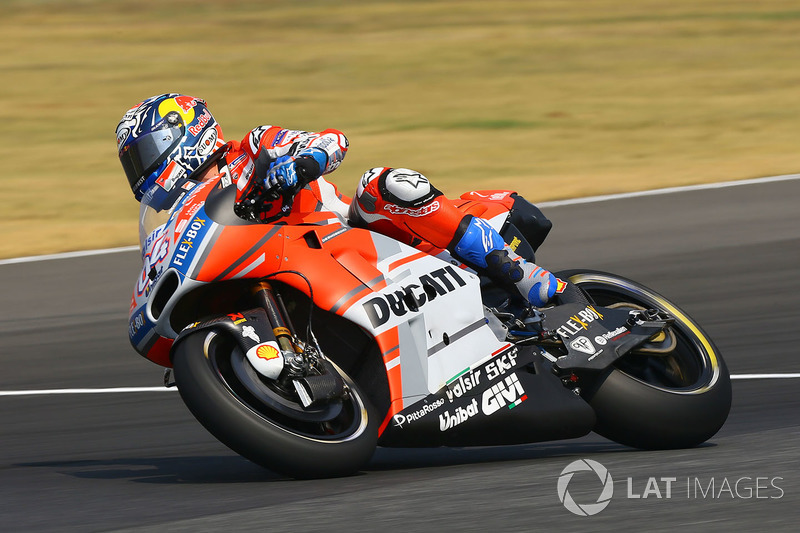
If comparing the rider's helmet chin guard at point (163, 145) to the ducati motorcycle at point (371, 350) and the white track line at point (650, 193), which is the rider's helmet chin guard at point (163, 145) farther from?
the white track line at point (650, 193)

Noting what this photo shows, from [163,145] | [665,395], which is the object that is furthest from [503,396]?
[163,145]

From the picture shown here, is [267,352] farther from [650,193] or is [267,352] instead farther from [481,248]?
[650,193]

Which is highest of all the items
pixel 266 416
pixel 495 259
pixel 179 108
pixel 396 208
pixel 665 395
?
pixel 179 108

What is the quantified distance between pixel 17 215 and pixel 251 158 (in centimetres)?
934

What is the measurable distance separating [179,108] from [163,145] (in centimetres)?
18

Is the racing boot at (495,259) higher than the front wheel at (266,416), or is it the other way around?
the racing boot at (495,259)

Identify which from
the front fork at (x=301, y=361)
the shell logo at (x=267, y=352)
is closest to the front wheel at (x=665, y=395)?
the front fork at (x=301, y=361)

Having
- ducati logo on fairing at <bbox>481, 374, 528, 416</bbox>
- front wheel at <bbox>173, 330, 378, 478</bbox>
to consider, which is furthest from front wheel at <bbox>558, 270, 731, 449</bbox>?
front wheel at <bbox>173, 330, 378, 478</bbox>

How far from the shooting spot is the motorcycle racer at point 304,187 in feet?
18.2

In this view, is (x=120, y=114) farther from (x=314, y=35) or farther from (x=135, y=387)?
(x=135, y=387)

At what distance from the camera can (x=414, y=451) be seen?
6.27 meters

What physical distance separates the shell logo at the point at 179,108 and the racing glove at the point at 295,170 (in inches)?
23.4

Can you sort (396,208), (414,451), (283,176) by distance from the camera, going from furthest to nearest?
(414,451) < (396,208) < (283,176)

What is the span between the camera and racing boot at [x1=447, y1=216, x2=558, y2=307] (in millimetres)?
5707
